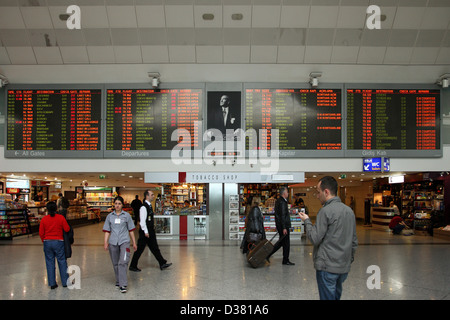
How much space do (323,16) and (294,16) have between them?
738 millimetres

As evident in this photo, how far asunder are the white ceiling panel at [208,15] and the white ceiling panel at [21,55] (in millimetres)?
4620

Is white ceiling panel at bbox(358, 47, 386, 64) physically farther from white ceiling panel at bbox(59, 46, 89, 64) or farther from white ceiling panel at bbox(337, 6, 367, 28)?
white ceiling panel at bbox(59, 46, 89, 64)

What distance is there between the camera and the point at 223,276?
6277 millimetres

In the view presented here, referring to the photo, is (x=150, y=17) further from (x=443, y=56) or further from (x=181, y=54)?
(x=443, y=56)

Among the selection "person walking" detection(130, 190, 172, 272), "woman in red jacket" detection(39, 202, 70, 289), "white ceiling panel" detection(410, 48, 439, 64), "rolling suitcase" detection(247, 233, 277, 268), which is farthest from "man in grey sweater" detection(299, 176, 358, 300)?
"white ceiling panel" detection(410, 48, 439, 64)

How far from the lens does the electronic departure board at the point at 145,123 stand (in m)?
9.52

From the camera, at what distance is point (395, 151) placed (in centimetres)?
948

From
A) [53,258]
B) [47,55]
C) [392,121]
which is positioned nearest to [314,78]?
[392,121]

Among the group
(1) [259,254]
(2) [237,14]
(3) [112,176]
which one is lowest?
(1) [259,254]

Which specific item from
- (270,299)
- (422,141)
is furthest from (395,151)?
(270,299)

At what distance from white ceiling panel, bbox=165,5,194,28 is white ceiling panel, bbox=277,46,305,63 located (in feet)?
8.20

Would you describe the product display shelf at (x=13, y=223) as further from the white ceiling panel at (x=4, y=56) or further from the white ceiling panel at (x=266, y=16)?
the white ceiling panel at (x=266, y=16)

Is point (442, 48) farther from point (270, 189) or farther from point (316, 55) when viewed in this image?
point (270, 189)

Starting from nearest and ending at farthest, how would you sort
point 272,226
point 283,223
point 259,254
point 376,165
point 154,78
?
point 259,254, point 283,223, point 154,78, point 376,165, point 272,226
